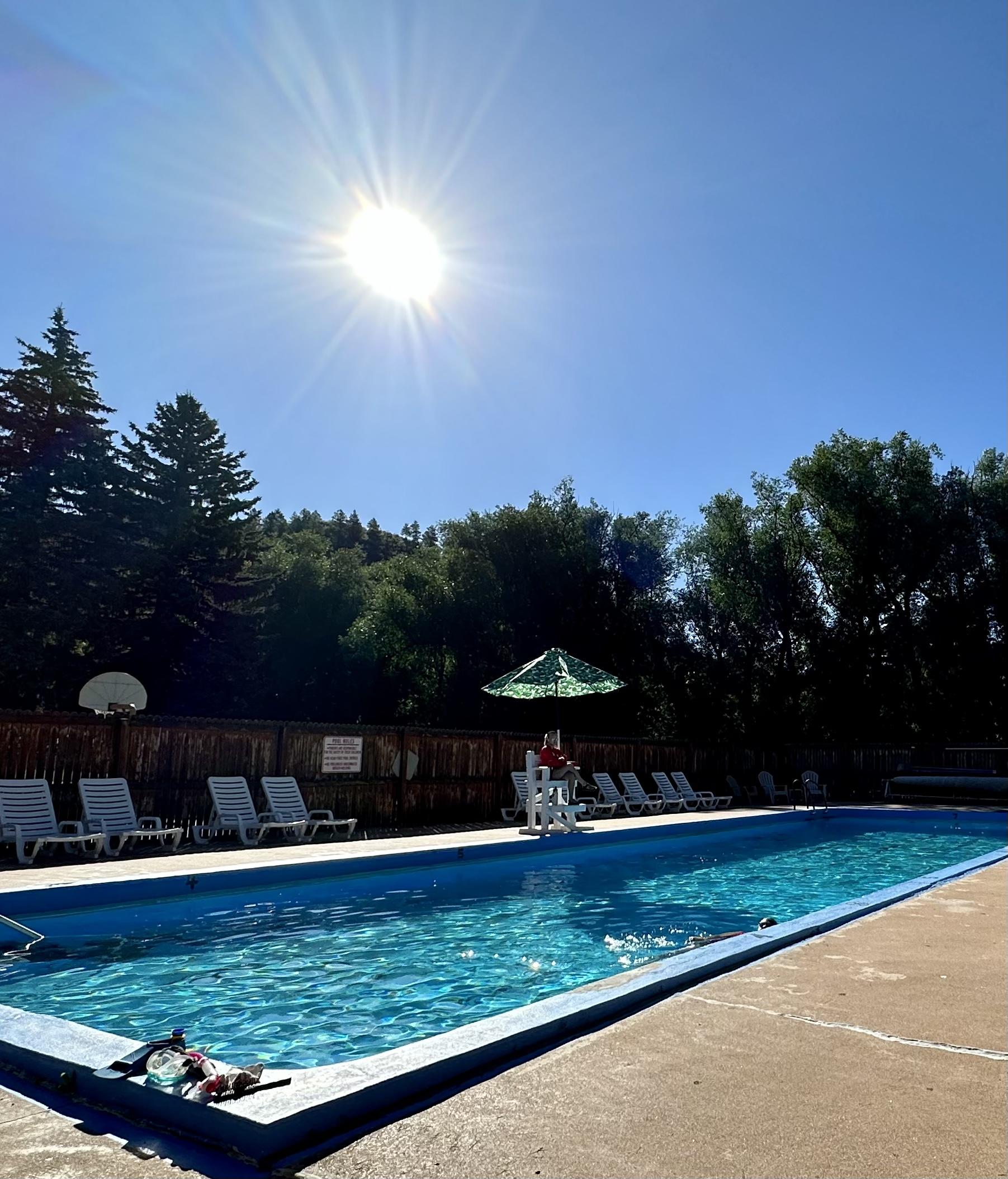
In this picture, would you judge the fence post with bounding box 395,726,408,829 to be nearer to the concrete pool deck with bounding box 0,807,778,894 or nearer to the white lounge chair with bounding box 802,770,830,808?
the concrete pool deck with bounding box 0,807,778,894

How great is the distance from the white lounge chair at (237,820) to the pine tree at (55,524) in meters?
14.6

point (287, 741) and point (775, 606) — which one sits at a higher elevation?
point (775, 606)

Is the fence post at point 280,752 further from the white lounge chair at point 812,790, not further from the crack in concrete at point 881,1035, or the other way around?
the white lounge chair at point 812,790

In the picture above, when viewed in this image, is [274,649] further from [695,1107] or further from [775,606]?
[695,1107]

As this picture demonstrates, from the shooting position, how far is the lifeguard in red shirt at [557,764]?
37.1 feet

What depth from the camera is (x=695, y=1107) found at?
7.73 ft

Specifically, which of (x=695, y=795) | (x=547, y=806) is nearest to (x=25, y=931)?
(x=547, y=806)

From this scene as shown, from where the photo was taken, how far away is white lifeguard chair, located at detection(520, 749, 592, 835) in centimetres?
1110

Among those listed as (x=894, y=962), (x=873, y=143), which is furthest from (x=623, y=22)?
(x=894, y=962)

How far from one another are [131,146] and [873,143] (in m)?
7.80

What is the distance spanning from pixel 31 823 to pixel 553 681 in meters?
7.58

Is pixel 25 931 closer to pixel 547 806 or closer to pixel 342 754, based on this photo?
pixel 342 754

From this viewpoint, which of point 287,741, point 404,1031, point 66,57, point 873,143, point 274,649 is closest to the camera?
point 404,1031

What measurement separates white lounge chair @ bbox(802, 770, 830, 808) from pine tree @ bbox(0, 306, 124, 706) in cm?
1854
